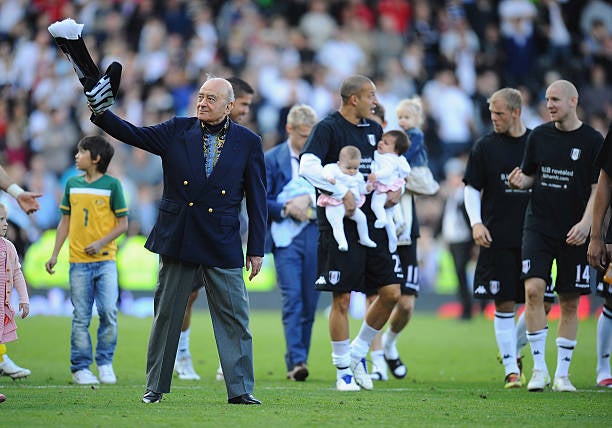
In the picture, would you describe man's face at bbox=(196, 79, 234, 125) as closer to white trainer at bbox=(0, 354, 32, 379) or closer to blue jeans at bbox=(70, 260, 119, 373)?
blue jeans at bbox=(70, 260, 119, 373)

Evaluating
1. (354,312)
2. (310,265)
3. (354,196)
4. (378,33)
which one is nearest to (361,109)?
(354,196)

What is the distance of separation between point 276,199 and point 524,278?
3.26 metres

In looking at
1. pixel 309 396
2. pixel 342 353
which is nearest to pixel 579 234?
pixel 342 353

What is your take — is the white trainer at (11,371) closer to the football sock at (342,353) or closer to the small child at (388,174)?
the football sock at (342,353)

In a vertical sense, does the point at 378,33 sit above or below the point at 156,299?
above

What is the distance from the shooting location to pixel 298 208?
13.2 metres

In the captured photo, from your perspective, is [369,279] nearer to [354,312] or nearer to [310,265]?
[310,265]

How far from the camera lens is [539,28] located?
96.9 ft

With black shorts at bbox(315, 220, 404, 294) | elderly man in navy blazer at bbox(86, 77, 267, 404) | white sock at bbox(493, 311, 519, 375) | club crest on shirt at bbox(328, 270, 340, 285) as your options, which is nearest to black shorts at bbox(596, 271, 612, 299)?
white sock at bbox(493, 311, 519, 375)

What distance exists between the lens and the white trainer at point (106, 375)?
12.0 metres

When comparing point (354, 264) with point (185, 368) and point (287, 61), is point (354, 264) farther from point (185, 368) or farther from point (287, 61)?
point (287, 61)

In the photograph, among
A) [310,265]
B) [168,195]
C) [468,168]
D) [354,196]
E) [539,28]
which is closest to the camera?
[168,195]

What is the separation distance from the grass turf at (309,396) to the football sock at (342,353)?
28 cm

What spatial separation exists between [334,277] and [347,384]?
1.04 m
